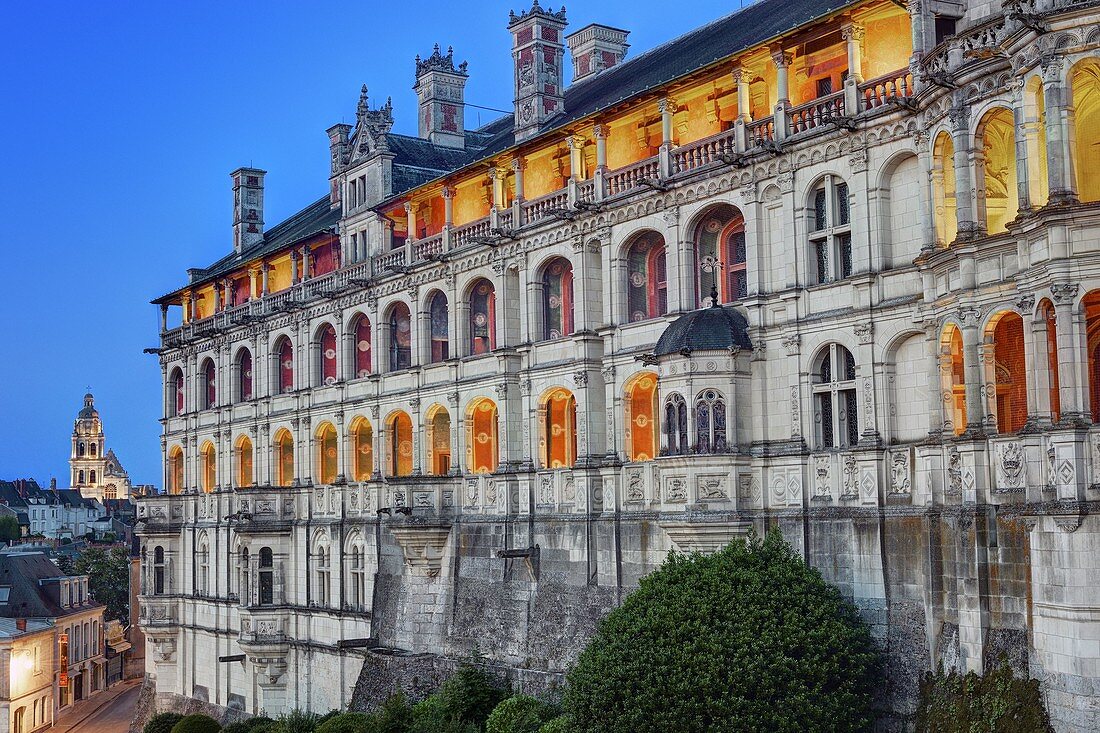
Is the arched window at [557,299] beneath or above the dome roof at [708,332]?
above

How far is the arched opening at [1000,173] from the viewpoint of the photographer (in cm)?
3278

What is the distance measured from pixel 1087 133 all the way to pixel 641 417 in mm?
18312

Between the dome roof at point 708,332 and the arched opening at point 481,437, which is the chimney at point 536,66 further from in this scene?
the dome roof at point 708,332

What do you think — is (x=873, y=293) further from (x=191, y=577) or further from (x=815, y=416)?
(x=191, y=577)

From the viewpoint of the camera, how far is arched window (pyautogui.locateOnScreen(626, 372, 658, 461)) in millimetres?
45312

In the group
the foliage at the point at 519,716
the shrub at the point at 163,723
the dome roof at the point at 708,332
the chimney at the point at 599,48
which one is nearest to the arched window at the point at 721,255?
the dome roof at the point at 708,332

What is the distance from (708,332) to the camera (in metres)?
39.7

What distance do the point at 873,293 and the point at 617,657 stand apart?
1205cm

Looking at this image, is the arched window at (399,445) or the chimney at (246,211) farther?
the chimney at (246,211)

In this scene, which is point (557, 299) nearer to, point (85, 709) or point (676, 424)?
point (676, 424)

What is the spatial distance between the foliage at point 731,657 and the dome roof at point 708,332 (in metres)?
6.32

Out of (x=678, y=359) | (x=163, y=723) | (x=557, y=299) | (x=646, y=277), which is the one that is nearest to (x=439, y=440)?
(x=557, y=299)

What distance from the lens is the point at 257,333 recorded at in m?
70.2

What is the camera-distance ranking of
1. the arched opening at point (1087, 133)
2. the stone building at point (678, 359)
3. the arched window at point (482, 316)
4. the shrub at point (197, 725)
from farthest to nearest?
the shrub at point (197, 725), the arched window at point (482, 316), the arched opening at point (1087, 133), the stone building at point (678, 359)
